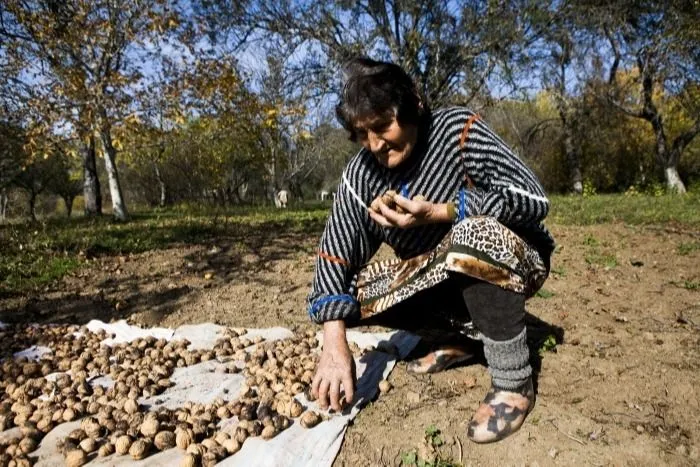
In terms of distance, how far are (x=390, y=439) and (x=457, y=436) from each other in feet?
0.80

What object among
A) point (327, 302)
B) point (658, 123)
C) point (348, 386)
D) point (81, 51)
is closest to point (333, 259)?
point (327, 302)

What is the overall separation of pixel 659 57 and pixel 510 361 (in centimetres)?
1334

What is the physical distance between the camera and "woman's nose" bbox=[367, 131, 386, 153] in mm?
1788

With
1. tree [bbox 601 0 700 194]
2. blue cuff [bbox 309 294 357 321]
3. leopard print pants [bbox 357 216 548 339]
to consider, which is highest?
tree [bbox 601 0 700 194]

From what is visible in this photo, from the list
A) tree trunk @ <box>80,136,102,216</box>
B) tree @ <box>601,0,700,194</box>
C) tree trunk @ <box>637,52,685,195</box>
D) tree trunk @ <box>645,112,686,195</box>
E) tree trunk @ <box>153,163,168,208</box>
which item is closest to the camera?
tree @ <box>601,0,700,194</box>

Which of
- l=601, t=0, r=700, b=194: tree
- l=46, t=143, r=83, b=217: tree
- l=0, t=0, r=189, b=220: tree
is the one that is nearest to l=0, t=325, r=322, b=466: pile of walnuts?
l=0, t=0, r=189, b=220: tree

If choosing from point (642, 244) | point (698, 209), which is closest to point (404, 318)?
point (642, 244)

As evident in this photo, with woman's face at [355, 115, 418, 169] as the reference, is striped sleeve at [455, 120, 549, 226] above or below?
below

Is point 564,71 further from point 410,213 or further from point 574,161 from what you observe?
point 410,213

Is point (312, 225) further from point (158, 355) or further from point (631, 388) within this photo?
point (631, 388)

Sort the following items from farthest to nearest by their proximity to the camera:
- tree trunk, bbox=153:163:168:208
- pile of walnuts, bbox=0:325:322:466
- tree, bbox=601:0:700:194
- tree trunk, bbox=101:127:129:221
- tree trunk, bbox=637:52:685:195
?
tree trunk, bbox=153:163:168:208
tree trunk, bbox=637:52:685:195
tree, bbox=601:0:700:194
tree trunk, bbox=101:127:129:221
pile of walnuts, bbox=0:325:322:466

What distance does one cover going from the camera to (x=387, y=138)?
179 cm

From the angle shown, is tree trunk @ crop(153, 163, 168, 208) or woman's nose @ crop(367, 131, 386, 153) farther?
tree trunk @ crop(153, 163, 168, 208)

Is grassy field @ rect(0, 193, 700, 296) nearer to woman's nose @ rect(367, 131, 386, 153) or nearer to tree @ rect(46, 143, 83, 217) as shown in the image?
woman's nose @ rect(367, 131, 386, 153)
